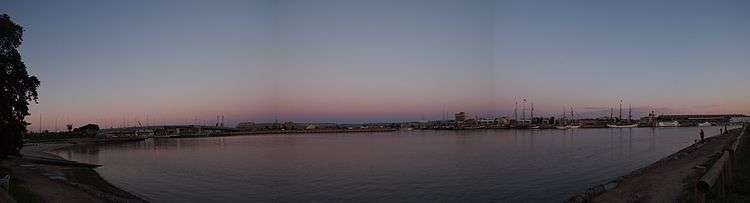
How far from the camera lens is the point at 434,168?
129ft

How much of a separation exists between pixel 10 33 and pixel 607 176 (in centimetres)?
3706

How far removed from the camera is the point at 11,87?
3014 centimetres

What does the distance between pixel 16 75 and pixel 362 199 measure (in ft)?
72.8

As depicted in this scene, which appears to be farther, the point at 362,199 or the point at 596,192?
the point at 362,199

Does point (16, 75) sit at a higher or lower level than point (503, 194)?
higher

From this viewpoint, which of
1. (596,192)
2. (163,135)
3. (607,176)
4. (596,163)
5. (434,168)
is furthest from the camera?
(163,135)

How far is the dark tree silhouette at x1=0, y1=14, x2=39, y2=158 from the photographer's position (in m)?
29.3

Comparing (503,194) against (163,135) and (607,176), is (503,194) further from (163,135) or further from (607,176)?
(163,135)

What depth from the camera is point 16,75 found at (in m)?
30.3

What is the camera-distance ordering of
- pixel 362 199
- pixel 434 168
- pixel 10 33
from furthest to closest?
pixel 434 168
pixel 10 33
pixel 362 199

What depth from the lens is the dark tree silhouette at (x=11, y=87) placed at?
29258mm

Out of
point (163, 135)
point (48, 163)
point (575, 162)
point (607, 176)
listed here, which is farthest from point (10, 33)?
point (163, 135)

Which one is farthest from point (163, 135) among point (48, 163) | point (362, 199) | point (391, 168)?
point (362, 199)

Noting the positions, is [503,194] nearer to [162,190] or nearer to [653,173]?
[653,173]
